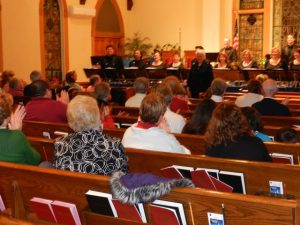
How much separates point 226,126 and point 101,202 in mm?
1081

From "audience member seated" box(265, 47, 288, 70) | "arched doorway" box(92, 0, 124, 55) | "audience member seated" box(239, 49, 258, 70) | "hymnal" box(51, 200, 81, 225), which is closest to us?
"hymnal" box(51, 200, 81, 225)

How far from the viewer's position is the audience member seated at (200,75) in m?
8.09

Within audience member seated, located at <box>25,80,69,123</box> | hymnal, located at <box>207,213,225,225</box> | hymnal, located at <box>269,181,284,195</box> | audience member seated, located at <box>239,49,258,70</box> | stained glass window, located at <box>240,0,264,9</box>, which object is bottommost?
hymnal, located at <box>269,181,284,195</box>

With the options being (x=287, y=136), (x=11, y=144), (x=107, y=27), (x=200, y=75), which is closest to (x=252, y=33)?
(x=107, y=27)

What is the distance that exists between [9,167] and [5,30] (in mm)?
9239

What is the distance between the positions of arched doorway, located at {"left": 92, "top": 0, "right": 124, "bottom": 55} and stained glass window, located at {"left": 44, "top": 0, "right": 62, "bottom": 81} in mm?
1223

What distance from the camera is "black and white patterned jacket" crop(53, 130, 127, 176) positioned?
2.60 metres

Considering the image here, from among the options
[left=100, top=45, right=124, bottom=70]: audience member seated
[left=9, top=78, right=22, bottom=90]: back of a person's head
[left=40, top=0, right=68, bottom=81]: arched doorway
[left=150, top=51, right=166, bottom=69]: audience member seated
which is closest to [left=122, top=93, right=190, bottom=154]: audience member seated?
[left=9, top=78, right=22, bottom=90]: back of a person's head

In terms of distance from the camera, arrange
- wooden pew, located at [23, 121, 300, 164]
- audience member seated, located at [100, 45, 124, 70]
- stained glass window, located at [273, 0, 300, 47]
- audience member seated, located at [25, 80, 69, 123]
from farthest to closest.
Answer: stained glass window, located at [273, 0, 300, 47] < audience member seated, located at [100, 45, 124, 70] < audience member seated, located at [25, 80, 69, 123] < wooden pew, located at [23, 121, 300, 164]

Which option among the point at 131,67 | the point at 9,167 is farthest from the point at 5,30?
the point at 9,167

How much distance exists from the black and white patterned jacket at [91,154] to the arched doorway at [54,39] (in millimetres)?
9827

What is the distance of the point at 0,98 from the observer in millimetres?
3053

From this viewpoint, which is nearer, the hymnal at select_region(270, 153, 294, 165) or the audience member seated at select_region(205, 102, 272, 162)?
the audience member seated at select_region(205, 102, 272, 162)

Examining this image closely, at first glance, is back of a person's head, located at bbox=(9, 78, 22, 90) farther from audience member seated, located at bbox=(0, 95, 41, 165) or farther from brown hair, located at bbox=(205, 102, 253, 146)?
brown hair, located at bbox=(205, 102, 253, 146)
